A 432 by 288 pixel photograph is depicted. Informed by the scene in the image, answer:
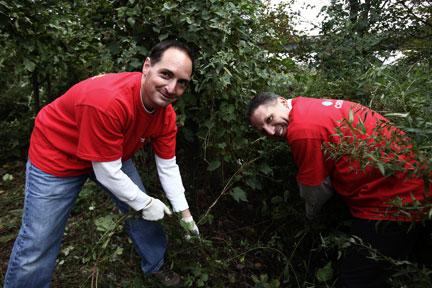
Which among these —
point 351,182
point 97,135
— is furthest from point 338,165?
point 97,135

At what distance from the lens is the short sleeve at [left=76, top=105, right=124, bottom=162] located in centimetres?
187

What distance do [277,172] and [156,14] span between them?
1610mm

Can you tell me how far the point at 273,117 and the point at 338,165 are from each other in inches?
20.8

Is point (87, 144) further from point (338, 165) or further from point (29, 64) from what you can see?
point (29, 64)

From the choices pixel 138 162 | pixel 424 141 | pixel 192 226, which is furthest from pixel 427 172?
pixel 138 162

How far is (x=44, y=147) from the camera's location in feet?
7.12

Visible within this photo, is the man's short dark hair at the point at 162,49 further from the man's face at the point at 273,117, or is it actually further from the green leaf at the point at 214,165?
the green leaf at the point at 214,165

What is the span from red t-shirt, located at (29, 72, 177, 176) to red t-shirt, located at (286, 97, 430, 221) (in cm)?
89

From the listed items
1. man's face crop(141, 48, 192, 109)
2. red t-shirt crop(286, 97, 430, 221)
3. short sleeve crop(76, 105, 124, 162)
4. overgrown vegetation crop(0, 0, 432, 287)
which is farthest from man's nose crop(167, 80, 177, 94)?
red t-shirt crop(286, 97, 430, 221)

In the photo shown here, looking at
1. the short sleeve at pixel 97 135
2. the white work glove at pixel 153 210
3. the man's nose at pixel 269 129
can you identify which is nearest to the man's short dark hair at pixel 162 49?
the short sleeve at pixel 97 135

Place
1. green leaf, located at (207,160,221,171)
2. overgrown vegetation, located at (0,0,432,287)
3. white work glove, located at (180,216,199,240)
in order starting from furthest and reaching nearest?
1. green leaf, located at (207,160,221,171)
2. overgrown vegetation, located at (0,0,432,287)
3. white work glove, located at (180,216,199,240)

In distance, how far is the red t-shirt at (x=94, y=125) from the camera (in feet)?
6.20

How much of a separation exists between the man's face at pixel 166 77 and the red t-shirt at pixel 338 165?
0.75 m

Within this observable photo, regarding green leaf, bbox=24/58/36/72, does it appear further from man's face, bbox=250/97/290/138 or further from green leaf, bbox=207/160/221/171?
man's face, bbox=250/97/290/138
